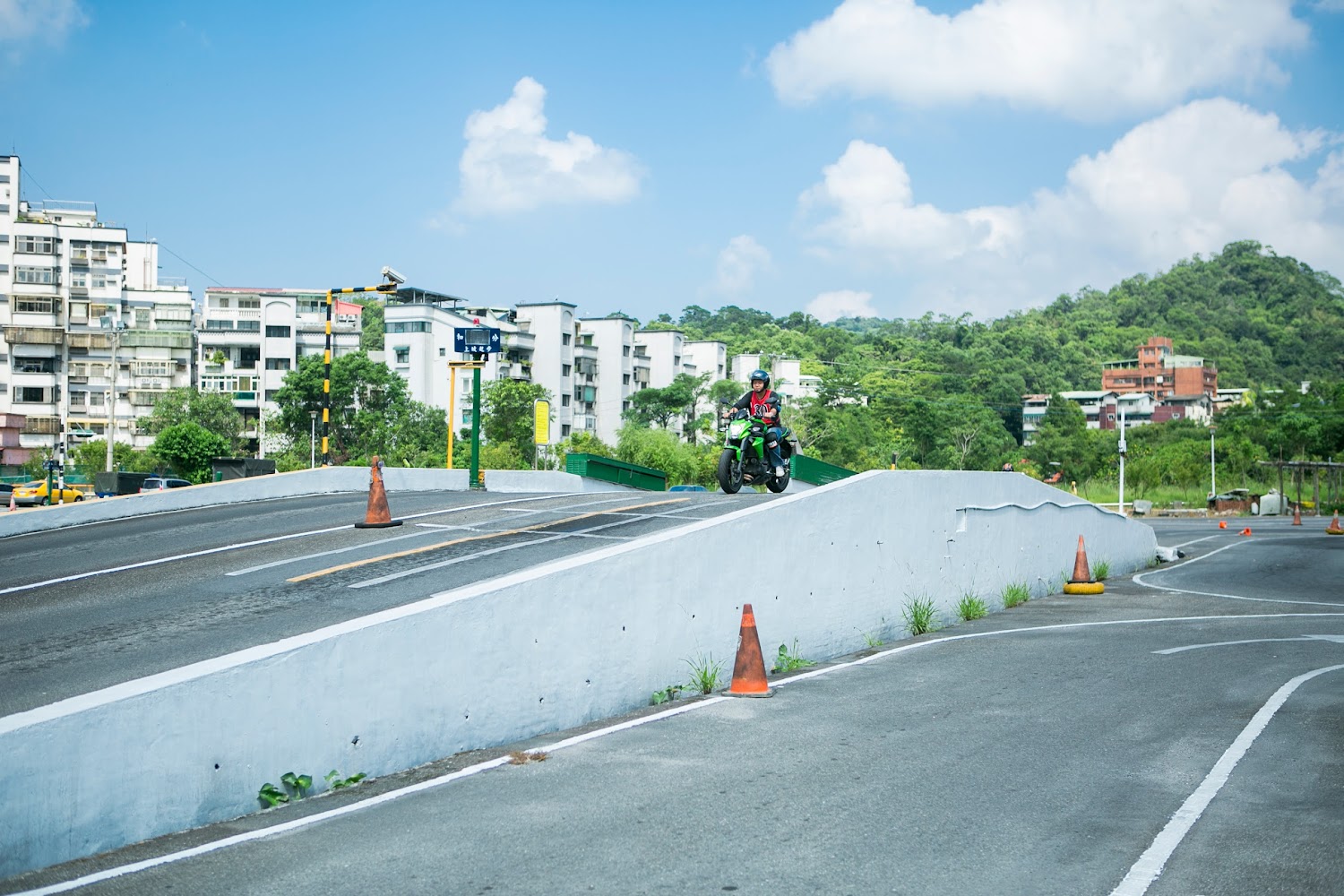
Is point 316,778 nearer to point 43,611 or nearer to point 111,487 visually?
point 43,611

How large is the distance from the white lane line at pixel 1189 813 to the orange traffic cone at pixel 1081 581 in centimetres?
1040

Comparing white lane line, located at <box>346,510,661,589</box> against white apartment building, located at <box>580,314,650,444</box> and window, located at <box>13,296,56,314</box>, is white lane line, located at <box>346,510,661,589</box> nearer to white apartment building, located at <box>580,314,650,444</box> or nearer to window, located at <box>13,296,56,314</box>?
window, located at <box>13,296,56,314</box>

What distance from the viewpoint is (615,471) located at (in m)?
30.6

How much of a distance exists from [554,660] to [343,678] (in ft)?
6.28

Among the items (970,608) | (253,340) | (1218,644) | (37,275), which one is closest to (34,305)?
(37,275)

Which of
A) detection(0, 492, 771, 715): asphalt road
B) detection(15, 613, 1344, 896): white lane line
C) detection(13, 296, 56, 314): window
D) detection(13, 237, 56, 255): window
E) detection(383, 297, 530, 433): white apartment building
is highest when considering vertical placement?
detection(13, 237, 56, 255): window

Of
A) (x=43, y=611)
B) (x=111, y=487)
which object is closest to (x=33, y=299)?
(x=111, y=487)

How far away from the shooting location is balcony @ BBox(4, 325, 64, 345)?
97375 mm

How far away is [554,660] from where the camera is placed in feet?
28.7

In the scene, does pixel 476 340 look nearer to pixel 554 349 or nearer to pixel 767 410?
pixel 767 410

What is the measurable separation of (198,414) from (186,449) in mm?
23813

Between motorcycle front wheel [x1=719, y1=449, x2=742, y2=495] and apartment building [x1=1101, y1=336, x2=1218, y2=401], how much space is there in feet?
554

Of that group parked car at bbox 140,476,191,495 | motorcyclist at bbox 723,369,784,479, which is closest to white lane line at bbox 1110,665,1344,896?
motorcyclist at bbox 723,369,784,479

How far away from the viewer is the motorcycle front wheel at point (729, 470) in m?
19.1
